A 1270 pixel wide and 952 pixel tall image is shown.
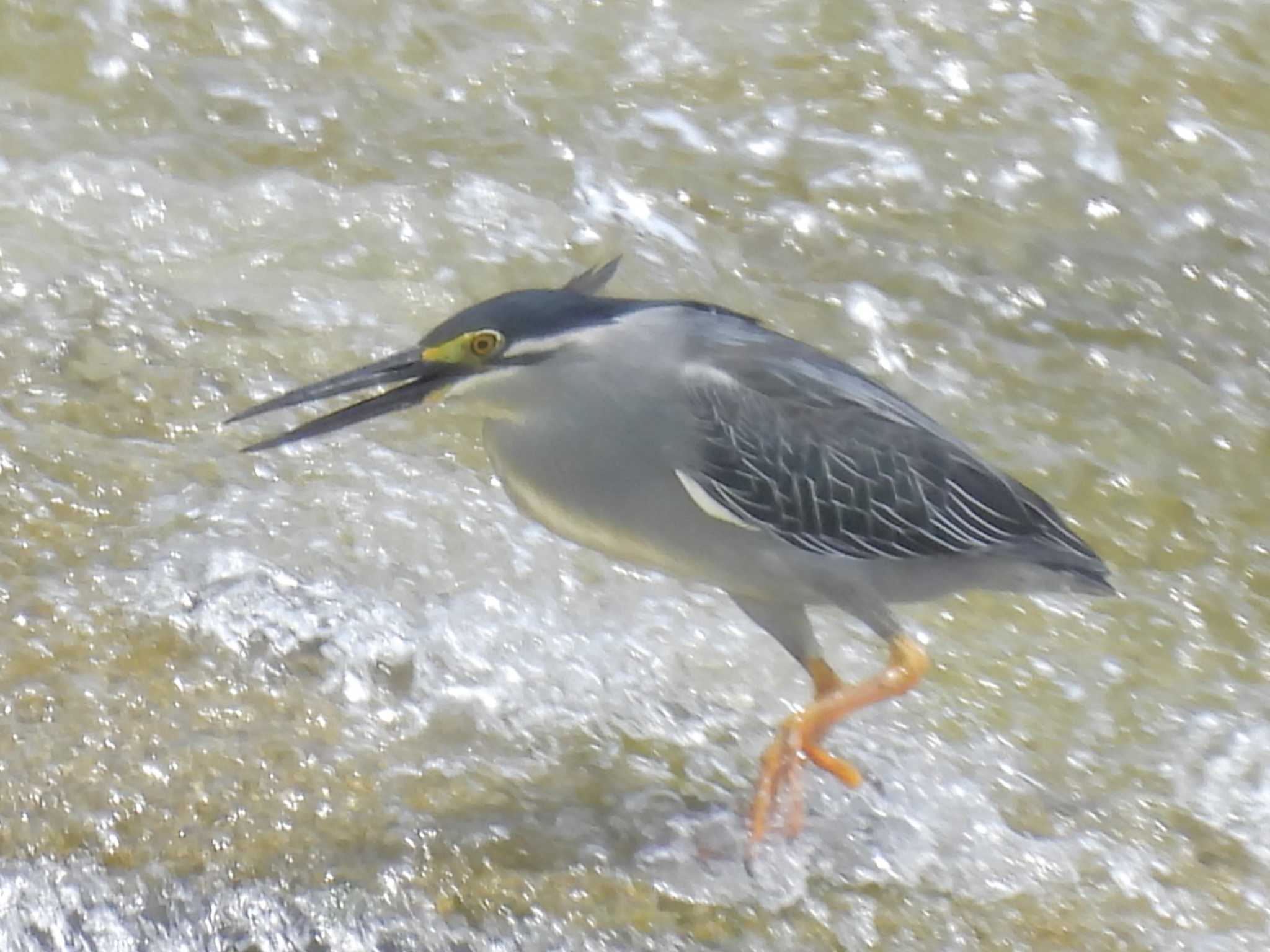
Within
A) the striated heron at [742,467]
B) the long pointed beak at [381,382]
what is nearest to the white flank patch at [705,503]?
the striated heron at [742,467]

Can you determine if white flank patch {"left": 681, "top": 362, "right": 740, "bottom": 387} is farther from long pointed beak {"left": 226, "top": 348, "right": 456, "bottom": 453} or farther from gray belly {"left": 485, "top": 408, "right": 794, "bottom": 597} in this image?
long pointed beak {"left": 226, "top": 348, "right": 456, "bottom": 453}

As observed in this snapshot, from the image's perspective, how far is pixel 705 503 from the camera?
313 centimetres

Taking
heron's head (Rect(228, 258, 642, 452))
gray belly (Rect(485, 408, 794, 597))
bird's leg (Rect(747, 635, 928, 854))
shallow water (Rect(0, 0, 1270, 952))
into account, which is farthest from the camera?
bird's leg (Rect(747, 635, 928, 854))

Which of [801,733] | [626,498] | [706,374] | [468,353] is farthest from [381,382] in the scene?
[801,733]

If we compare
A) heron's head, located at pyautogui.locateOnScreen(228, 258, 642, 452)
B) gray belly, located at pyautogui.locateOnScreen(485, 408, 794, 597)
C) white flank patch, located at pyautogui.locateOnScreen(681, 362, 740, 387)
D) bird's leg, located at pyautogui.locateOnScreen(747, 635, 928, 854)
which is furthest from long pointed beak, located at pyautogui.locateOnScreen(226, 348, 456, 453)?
bird's leg, located at pyautogui.locateOnScreen(747, 635, 928, 854)

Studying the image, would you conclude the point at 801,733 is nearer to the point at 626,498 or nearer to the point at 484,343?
the point at 626,498

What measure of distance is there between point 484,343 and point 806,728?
949mm

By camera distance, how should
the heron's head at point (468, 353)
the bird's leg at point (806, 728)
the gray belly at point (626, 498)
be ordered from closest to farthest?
the heron's head at point (468, 353)
the gray belly at point (626, 498)
the bird's leg at point (806, 728)

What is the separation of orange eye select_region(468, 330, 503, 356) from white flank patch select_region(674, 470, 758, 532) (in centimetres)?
41

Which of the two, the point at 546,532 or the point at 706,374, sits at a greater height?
the point at 706,374

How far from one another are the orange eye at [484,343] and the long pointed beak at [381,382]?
0.17 feet

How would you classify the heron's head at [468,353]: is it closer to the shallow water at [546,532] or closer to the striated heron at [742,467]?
the striated heron at [742,467]

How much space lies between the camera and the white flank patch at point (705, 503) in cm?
313

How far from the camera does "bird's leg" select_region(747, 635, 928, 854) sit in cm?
323
